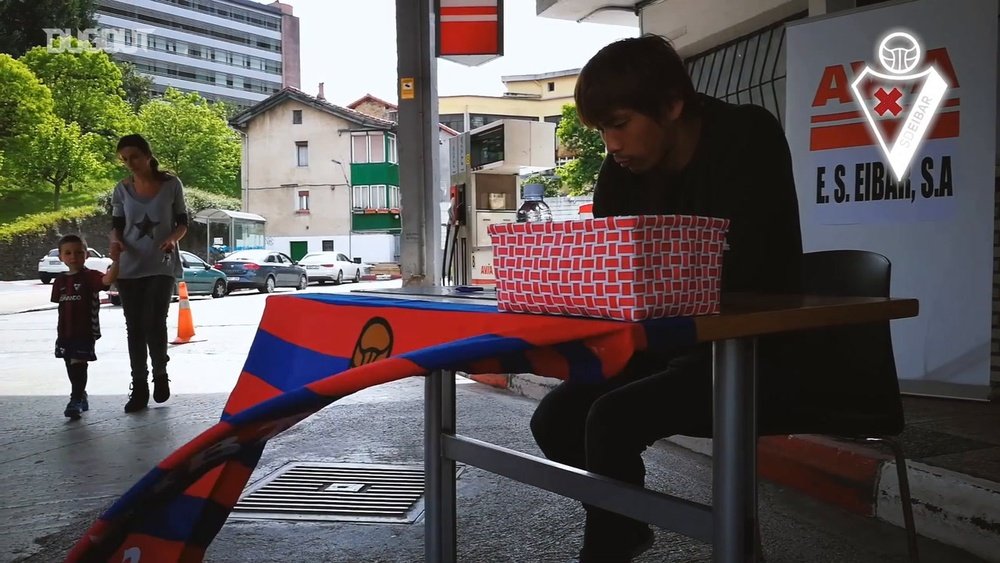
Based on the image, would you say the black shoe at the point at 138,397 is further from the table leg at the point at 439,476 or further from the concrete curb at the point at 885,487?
the concrete curb at the point at 885,487

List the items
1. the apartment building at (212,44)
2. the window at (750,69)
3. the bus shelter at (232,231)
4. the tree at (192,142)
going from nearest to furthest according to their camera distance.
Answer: the window at (750,69) → the bus shelter at (232,231) → the tree at (192,142) → the apartment building at (212,44)

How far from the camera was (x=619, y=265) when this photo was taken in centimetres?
111

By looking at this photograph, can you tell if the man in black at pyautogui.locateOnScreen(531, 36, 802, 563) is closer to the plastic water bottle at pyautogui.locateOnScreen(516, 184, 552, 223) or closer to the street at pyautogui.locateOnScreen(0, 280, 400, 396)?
the street at pyautogui.locateOnScreen(0, 280, 400, 396)

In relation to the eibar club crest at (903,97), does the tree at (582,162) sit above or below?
above

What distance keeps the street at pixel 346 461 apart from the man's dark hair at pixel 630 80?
4.15 ft

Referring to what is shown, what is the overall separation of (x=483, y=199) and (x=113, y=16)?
88.2m

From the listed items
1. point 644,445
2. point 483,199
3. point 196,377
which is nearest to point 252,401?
point 644,445

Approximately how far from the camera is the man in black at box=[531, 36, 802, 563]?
5.35 ft

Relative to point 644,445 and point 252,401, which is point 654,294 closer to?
point 644,445

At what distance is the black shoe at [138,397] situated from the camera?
524cm

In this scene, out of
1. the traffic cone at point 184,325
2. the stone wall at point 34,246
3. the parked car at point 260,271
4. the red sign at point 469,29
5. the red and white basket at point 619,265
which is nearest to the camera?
the red and white basket at point 619,265

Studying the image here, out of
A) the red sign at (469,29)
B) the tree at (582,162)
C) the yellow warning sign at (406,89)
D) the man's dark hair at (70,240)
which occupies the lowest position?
the man's dark hair at (70,240)

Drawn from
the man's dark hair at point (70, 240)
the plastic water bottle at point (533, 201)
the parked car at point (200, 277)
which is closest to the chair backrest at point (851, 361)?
the man's dark hair at point (70, 240)

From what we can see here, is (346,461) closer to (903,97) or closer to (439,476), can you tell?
(439,476)
